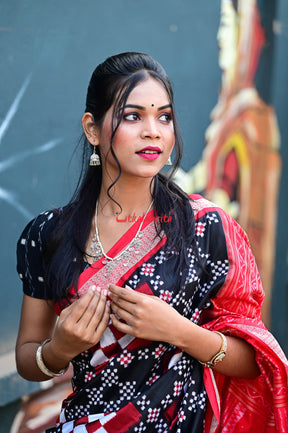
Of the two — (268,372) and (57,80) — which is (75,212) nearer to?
(268,372)

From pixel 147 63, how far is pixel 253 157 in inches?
128

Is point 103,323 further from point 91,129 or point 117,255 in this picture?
point 91,129

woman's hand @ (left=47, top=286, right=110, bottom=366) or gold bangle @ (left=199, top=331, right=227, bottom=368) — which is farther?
gold bangle @ (left=199, top=331, right=227, bottom=368)

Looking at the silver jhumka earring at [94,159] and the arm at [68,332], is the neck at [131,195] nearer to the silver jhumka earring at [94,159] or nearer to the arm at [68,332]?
the silver jhumka earring at [94,159]

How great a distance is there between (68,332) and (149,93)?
0.81 meters

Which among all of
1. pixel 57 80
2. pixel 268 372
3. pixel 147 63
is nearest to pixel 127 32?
pixel 57 80

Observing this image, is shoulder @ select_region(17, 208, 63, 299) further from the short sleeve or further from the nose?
the nose

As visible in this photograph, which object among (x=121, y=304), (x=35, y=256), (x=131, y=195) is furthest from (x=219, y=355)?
(x=35, y=256)

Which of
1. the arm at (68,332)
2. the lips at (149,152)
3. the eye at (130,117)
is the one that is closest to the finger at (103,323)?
the arm at (68,332)

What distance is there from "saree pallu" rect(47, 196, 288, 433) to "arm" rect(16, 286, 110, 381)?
0.34 feet

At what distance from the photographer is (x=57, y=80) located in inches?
126

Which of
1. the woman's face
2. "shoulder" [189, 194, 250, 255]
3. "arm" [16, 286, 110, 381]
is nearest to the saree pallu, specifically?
"shoulder" [189, 194, 250, 255]

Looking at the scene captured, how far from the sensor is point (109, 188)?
6.66 feet

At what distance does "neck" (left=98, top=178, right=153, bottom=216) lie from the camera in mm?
2062
